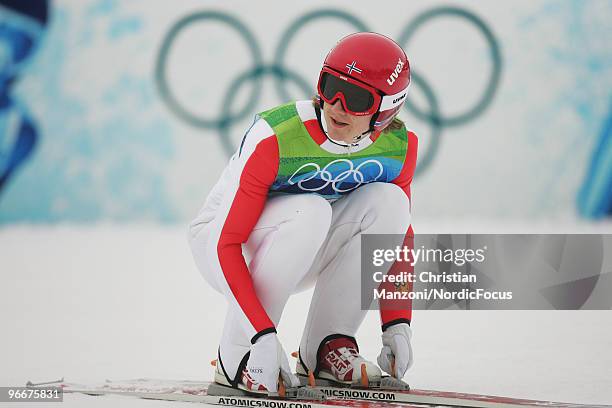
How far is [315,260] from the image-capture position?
122 inches

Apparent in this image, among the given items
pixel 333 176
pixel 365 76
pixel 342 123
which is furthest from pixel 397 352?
pixel 365 76

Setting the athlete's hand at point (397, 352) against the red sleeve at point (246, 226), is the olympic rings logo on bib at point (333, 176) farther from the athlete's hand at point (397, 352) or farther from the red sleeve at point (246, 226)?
the athlete's hand at point (397, 352)

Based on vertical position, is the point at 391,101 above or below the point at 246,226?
above

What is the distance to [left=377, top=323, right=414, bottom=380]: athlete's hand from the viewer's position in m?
2.88

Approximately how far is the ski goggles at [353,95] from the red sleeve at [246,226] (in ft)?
0.77

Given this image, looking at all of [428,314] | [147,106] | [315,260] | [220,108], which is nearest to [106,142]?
[147,106]

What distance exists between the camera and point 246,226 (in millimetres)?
2828

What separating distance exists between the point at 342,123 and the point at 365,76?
165 millimetres

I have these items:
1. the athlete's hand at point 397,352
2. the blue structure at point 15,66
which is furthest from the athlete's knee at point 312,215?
the blue structure at point 15,66

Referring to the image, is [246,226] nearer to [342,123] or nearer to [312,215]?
[312,215]

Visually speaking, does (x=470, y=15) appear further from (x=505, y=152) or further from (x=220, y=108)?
(x=220, y=108)

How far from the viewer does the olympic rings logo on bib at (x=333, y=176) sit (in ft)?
9.44

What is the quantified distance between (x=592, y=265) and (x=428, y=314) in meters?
A: 0.93

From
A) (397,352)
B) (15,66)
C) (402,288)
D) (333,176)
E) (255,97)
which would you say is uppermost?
(15,66)
